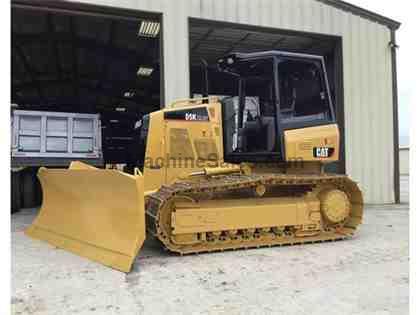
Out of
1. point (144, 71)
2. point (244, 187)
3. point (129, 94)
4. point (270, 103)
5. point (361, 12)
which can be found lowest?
point (244, 187)

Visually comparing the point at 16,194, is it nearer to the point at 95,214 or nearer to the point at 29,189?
the point at 29,189

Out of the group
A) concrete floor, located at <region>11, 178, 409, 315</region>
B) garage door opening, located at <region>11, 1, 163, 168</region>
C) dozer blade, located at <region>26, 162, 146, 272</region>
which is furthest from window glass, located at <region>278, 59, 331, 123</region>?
garage door opening, located at <region>11, 1, 163, 168</region>

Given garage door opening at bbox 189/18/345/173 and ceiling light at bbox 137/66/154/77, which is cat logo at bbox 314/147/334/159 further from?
ceiling light at bbox 137/66/154/77

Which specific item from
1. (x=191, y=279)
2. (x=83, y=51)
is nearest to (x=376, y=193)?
(x=191, y=279)

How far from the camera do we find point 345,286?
3707 mm

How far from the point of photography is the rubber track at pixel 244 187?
200 inches

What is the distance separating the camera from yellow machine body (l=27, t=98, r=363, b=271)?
5.00 meters

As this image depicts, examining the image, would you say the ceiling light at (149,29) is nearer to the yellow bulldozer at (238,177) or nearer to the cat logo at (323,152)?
the yellow bulldozer at (238,177)

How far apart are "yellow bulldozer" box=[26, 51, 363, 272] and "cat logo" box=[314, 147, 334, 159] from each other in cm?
2

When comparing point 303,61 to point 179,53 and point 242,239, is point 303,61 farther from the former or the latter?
point 179,53

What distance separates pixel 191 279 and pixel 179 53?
19.0 feet

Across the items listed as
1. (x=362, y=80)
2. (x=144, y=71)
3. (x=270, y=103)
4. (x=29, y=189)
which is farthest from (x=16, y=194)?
(x=362, y=80)

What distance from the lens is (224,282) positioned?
153 inches

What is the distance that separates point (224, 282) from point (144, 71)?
12.6 meters
